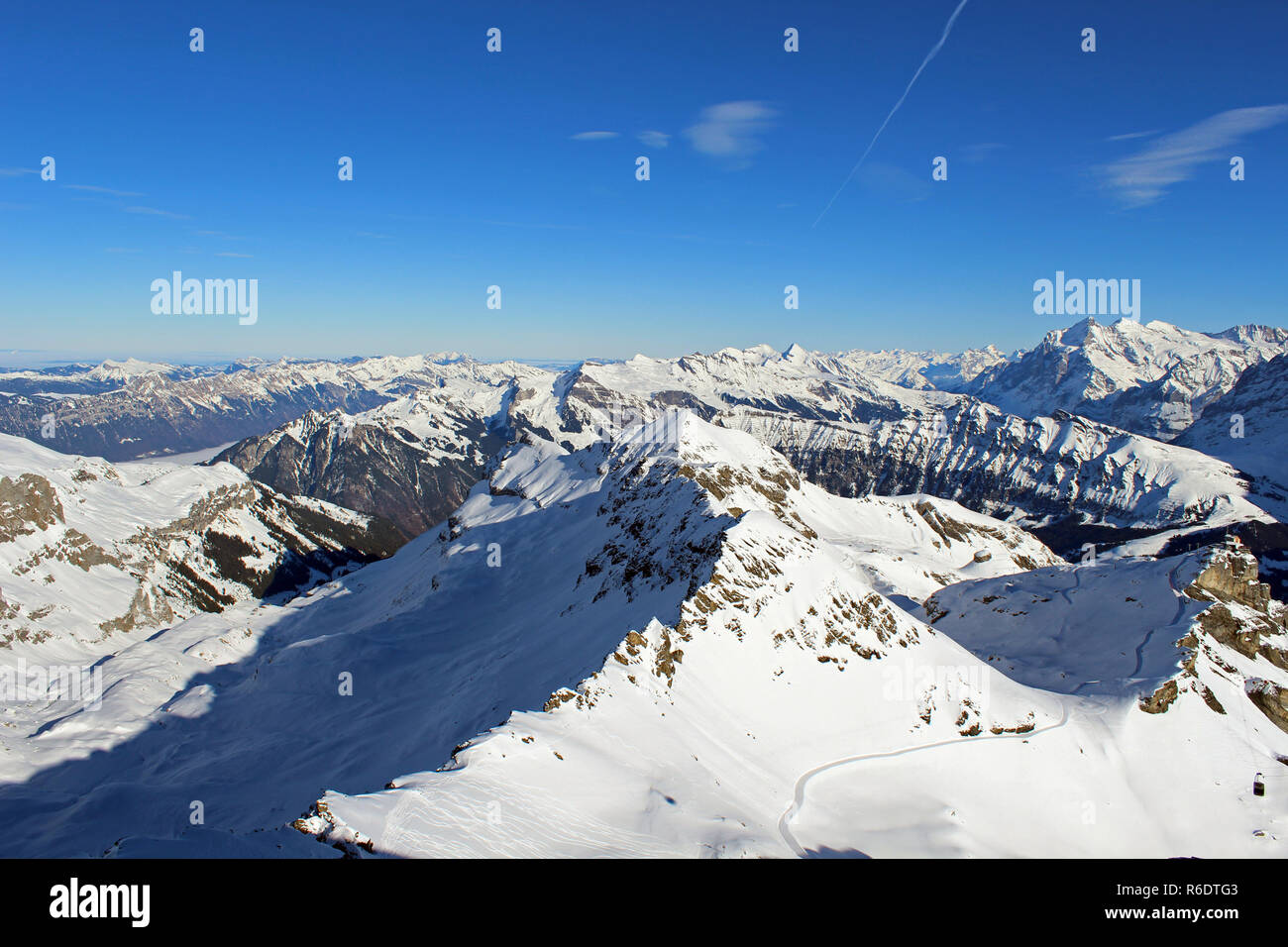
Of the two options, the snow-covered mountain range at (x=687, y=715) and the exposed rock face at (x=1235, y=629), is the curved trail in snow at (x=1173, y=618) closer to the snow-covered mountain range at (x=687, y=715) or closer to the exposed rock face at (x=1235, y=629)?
the snow-covered mountain range at (x=687, y=715)

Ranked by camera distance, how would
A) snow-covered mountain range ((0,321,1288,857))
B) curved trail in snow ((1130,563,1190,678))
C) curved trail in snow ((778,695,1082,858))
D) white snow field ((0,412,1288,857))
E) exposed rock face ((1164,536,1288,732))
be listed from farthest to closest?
curved trail in snow ((1130,563,1190,678)), exposed rock face ((1164,536,1288,732)), curved trail in snow ((778,695,1082,858)), snow-covered mountain range ((0,321,1288,857)), white snow field ((0,412,1288,857))

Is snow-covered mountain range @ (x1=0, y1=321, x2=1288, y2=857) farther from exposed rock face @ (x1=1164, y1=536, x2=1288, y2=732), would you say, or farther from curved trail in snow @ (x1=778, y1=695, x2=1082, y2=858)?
exposed rock face @ (x1=1164, y1=536, x2=1288, y2=732)

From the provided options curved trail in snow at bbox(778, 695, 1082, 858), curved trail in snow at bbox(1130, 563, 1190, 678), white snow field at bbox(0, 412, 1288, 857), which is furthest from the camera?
curved trail in snow at bbox(1130, 563, 1190, 678)

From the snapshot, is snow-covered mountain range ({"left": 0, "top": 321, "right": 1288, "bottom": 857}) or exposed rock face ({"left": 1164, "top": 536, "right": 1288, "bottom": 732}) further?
exposed rock face ({"left": 1164, "top": 536, "right": 1288, "bottom": 732})

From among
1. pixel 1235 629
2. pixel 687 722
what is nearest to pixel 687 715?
pixel 687 722

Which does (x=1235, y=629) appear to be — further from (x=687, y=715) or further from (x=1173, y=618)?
(x=687, y=715)

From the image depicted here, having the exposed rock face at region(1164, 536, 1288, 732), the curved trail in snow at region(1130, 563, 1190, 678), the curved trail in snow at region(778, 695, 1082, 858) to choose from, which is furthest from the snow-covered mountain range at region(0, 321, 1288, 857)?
the exposed rock face at region(1164, 536, 1288, 732)
